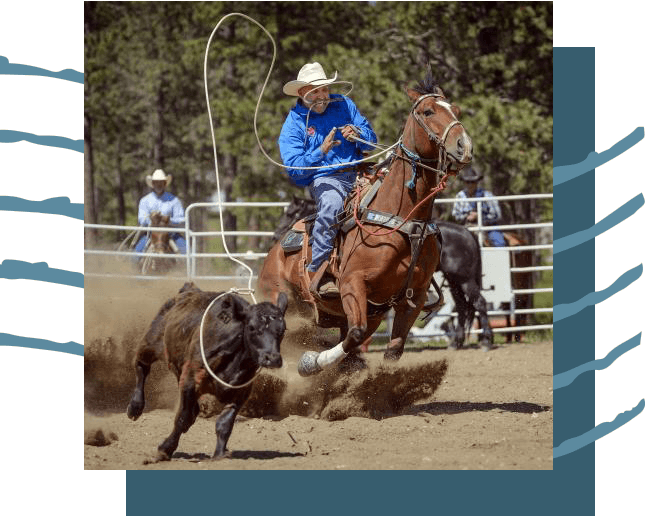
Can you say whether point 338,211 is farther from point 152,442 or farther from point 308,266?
point 152,442

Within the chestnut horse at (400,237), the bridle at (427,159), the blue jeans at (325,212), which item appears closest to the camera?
the bridle at (427,159)

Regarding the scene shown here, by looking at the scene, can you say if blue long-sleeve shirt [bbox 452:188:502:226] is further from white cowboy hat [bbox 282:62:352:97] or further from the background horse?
white cowboy hat [bbox 282:62:352:97]

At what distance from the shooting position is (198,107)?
30781 mm

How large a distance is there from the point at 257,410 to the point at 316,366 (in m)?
1.03

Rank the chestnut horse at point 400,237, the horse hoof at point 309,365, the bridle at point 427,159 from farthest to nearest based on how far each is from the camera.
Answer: the horse hoof at point 309,365 → the chestnut horse at point 400,237 → the bridle at point 427,159

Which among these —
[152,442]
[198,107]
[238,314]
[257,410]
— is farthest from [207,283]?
[198,107]

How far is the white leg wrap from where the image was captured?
7332 mm
